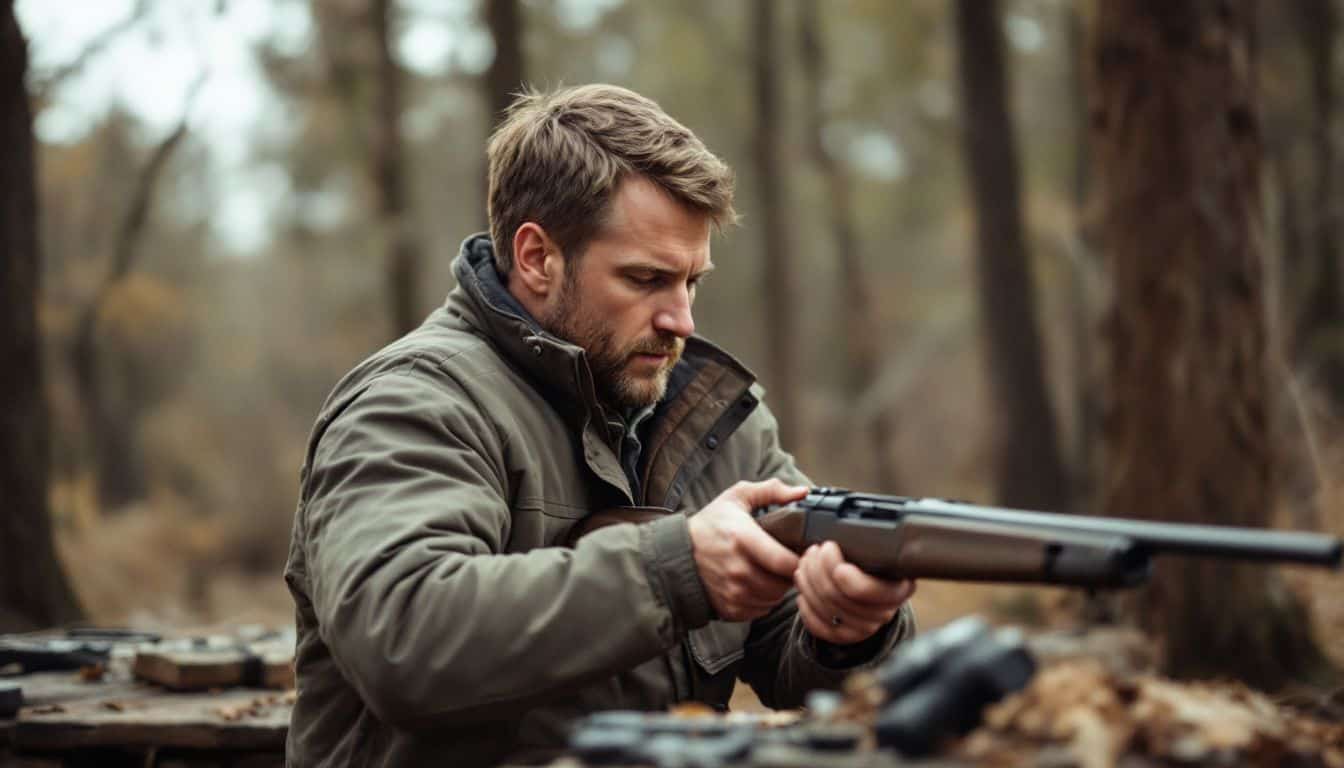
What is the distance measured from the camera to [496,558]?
3047mm

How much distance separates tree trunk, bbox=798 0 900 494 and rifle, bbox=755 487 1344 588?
713 inches

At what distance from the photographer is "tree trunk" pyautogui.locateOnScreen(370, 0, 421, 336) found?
15.3 meters

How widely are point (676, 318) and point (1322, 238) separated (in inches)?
665

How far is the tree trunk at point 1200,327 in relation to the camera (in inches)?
310

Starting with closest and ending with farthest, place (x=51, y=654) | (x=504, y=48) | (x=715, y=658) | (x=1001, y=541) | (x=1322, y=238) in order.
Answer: (x=1001, y=541) < (x=715, y=658) < (x=51, y=654) < (x=504, y=48) < (x=1322, y=238)

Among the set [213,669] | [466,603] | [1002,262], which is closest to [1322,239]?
[1002,262]

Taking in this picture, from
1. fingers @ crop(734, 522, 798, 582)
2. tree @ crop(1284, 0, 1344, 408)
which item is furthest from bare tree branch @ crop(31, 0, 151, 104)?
tree @ crop(1284, 0, 1344, 408)

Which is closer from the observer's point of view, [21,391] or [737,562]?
[737,562]

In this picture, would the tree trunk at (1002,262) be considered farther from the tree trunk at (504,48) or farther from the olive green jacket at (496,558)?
the olive green jacket at (496,558)

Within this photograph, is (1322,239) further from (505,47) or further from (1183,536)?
(1183,536)

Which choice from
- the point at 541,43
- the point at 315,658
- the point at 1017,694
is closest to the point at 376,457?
the point at 315,658

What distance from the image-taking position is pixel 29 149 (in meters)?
7.71

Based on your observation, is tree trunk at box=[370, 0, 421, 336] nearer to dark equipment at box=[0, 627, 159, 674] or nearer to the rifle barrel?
dark equipment at box=[0, 627, 159, 674]

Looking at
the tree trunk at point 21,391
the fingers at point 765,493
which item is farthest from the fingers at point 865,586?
the tree trunk at point 21,391
